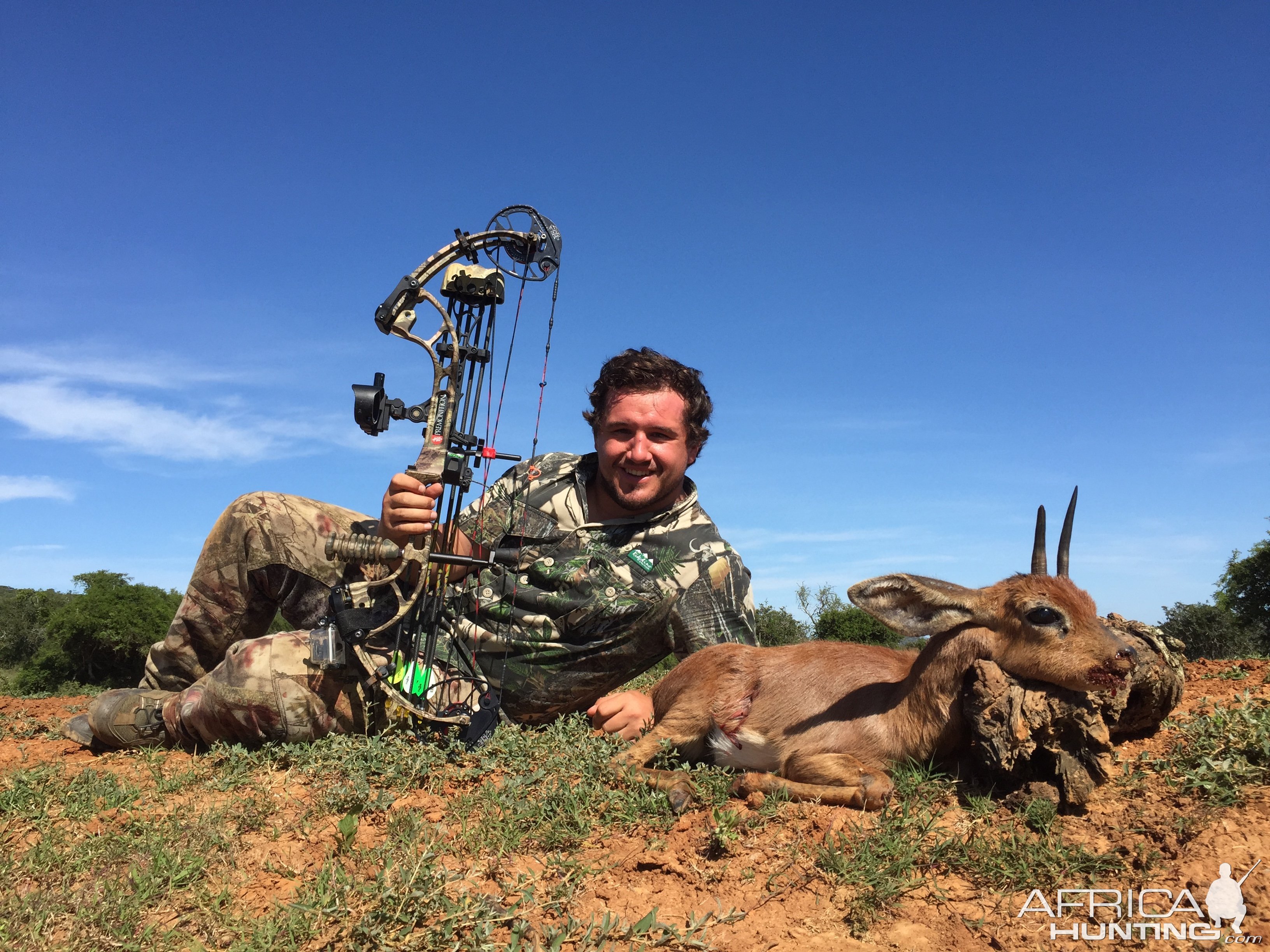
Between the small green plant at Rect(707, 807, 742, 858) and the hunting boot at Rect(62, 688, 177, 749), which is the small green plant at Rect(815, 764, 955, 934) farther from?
the hunting boot at Rect(62, 688, 177, 749)

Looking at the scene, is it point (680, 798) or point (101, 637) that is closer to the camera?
point (680, 798)

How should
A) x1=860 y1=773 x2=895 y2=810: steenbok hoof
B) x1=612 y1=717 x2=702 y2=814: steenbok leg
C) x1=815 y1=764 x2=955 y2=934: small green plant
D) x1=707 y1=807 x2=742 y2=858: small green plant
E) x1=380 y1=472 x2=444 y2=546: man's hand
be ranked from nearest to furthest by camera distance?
x1=815 y1=764 x2=955 y2=934: small green plant → x1=707 y1=807 x2=742 y2=858: small green plant → x1=860 y1=773 x2=895 y2=810: steenbok hoof → x1=612 y1=717 x2=702 y2=814: steenbok leg → x1=380 y1=472 x2=444 y2=546: man's hand

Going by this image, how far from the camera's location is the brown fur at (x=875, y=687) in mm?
3906

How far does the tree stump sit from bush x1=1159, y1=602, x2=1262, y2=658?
13623 mm

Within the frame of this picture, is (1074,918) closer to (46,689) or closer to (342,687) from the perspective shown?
(342,687)

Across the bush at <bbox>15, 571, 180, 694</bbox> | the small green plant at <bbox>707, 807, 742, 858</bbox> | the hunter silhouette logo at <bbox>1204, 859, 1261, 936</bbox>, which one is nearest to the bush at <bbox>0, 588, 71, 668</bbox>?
the bush at <bbox>15, 571, 180, 694</bbox>

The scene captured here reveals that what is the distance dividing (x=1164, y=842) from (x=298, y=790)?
13.1 ft

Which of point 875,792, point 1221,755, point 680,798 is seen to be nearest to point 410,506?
point 680,798

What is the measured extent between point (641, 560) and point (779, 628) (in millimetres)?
10111

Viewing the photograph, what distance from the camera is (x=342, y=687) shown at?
523 centimetres

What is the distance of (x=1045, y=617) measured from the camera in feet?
12.9

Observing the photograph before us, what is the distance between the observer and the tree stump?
12.2ft

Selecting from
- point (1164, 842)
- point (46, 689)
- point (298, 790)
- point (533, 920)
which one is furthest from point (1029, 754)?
point (46, 689)

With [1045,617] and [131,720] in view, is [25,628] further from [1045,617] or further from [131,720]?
[1045,617]
